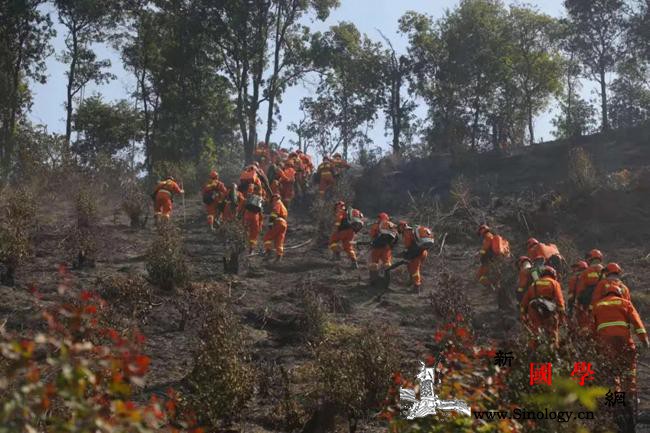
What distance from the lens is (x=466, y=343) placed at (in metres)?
6.17

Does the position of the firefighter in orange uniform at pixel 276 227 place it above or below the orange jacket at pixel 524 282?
above

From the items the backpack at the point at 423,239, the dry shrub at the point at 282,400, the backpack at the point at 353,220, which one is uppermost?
the backpack at the point at 353,220

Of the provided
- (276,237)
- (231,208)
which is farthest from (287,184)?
(276,237)

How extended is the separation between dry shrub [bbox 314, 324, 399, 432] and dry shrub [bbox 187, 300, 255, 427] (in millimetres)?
855

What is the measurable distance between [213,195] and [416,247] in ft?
19.6

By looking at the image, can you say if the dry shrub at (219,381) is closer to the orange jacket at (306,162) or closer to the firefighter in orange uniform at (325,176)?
the firefighter in orange uniform at (325,176)

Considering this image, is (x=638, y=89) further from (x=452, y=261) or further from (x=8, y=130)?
(x=8, y=130)

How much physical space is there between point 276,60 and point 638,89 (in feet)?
48.1

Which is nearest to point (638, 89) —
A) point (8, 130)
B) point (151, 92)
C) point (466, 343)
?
point (151, 92)

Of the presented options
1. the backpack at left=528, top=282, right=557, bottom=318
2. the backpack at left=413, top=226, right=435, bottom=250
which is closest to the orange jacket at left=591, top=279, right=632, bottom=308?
the backpack at left=528, top=282, right=557, bottom=318

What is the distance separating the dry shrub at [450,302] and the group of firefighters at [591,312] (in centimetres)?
112

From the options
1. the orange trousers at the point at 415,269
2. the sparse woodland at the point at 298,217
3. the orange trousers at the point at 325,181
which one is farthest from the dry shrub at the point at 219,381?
the orange trousers at the point at 325,181

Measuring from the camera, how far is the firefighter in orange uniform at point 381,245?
14.4 meters

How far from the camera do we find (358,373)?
7.99 m
